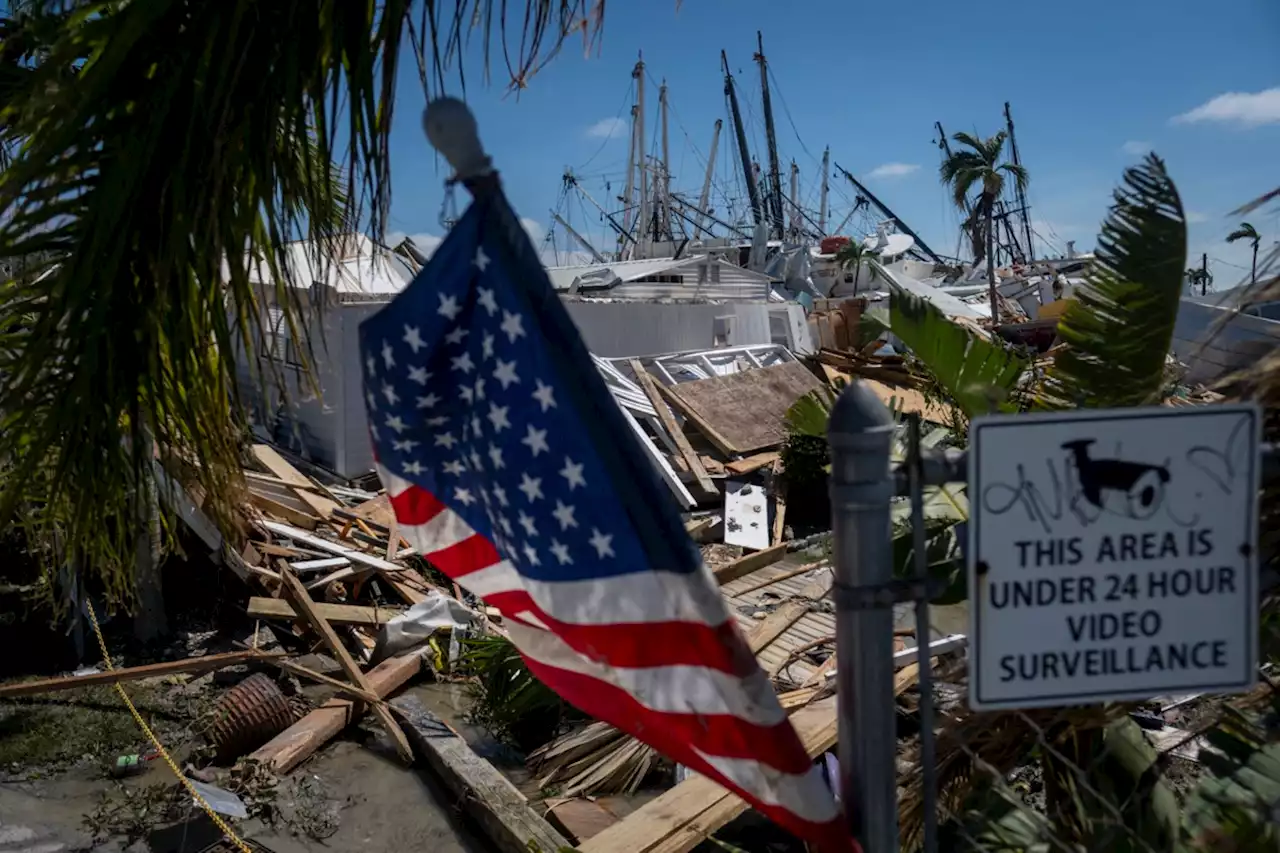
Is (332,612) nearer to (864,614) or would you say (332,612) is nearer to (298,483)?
(298,483)

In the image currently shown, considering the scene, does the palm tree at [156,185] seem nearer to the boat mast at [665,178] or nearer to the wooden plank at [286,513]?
the wooden plank at [286,513]

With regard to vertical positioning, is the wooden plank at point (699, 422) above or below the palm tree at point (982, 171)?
below

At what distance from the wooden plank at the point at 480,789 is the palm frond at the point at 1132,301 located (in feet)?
11.0

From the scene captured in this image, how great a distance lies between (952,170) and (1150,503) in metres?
31.2

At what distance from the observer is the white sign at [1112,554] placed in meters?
1.52

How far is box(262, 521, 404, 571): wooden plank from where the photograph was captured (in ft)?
29.1

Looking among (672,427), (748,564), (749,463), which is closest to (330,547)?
(748,564)

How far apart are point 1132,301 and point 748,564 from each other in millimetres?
7415

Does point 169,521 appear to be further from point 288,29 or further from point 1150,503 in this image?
point 1150,503

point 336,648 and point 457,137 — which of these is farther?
point 336,648

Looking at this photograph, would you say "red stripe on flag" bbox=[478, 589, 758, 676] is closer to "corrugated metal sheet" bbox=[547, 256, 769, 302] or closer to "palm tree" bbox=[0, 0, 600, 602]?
"palm tree" bbox=[0, 0, 600, 602]

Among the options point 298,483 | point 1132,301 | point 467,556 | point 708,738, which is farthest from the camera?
Answer: point 298,483

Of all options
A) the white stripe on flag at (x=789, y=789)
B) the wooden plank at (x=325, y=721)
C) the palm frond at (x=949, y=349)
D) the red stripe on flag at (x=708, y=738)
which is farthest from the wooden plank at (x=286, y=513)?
the white stripe on flag at (x=789, y=789)

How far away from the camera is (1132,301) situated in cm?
271
